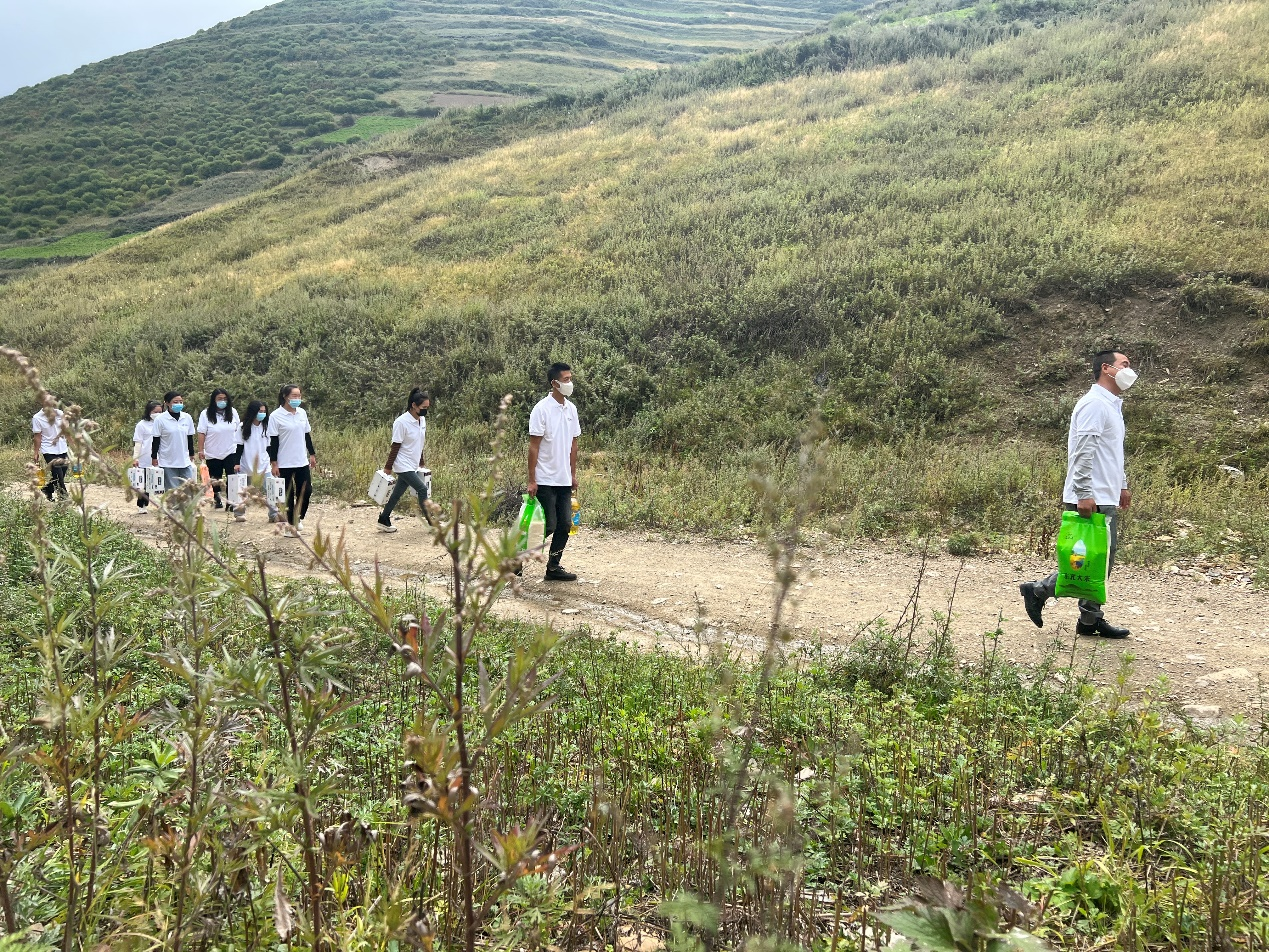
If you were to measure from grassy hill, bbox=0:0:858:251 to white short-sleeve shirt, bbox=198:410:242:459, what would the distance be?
145ft

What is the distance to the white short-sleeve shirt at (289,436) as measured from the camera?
33.7 feet

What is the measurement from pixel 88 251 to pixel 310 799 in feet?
173

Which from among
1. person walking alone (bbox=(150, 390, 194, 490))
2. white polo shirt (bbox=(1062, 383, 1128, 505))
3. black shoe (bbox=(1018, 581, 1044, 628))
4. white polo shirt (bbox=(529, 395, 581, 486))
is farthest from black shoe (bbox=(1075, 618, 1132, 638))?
person walking alone (bbox=(150, 390, 194, 490))

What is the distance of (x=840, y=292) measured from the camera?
16.8m

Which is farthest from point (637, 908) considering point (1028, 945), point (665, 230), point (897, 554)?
point (665, 230)

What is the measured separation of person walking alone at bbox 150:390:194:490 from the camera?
11633 millimetres

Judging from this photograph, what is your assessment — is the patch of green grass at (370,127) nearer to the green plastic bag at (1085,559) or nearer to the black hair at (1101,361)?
the black hair at (1101,361)

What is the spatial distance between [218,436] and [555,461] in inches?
244

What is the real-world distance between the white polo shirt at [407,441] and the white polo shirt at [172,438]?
3.37 m

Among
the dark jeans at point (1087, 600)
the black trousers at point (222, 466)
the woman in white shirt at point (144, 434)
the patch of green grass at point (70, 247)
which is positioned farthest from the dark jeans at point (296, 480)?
the patch of green grass at point (70, 247)

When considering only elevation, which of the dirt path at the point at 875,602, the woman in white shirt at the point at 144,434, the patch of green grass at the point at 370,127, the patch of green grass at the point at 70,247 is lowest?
the dirt path at the point at 875,602

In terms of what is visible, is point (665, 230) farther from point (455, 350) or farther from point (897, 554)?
point (897, 554)

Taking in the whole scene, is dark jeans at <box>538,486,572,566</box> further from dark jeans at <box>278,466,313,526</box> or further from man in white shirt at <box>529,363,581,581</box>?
dark jeans at <box>278,466,313,526</box>

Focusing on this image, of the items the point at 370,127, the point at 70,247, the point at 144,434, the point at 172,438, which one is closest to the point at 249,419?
the point at 172,438
